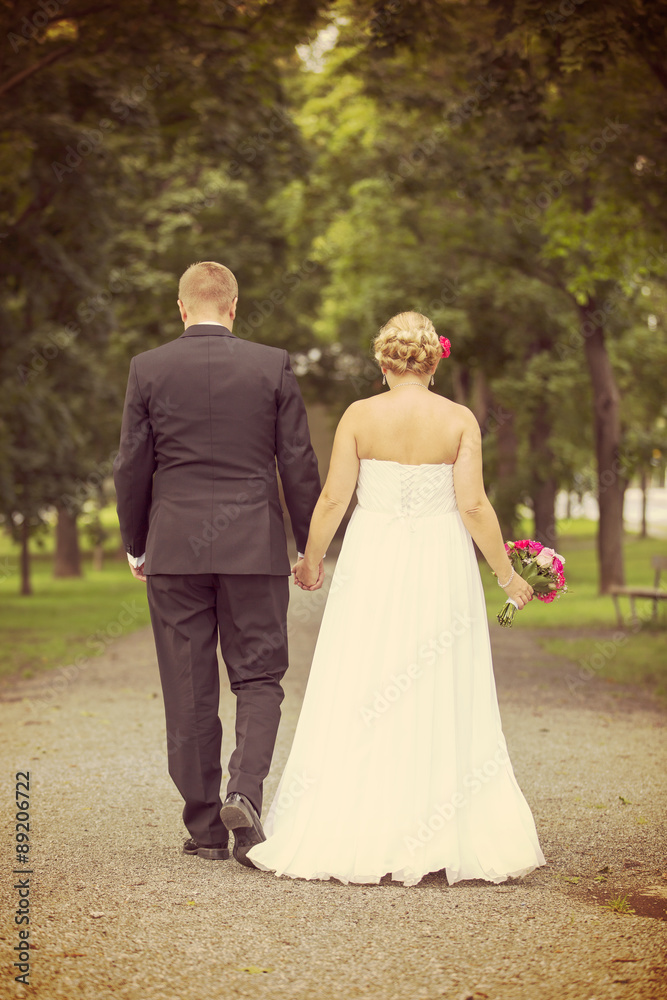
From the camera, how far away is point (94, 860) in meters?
4.48

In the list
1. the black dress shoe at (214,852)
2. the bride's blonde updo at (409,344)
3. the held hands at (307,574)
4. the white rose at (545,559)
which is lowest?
the black dress shoe at (214,852)

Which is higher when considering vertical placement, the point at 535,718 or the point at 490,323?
the point at 490,323

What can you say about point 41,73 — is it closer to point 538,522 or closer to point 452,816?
point 452,816

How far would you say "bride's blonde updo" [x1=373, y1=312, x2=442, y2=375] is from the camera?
4488mm

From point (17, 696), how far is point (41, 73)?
6.52 metres

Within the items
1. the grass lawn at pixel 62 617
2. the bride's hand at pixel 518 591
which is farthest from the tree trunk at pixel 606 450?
the bride's hand at pixel 518 591

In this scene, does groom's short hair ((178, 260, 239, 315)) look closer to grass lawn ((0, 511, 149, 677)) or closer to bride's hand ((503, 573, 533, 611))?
bride's hand ((503, 573, 533, 611))

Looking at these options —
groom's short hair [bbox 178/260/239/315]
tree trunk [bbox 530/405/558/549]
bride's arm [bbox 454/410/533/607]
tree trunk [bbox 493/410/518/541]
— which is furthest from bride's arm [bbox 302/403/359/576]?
tree trunk [bbox 530/405/558/549]

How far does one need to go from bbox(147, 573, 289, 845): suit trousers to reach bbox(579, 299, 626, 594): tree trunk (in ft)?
49.3

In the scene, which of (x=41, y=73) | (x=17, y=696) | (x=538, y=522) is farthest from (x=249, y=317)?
(x=17, y=696)

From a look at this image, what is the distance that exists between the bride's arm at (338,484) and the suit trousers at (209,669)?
11.7 inches
